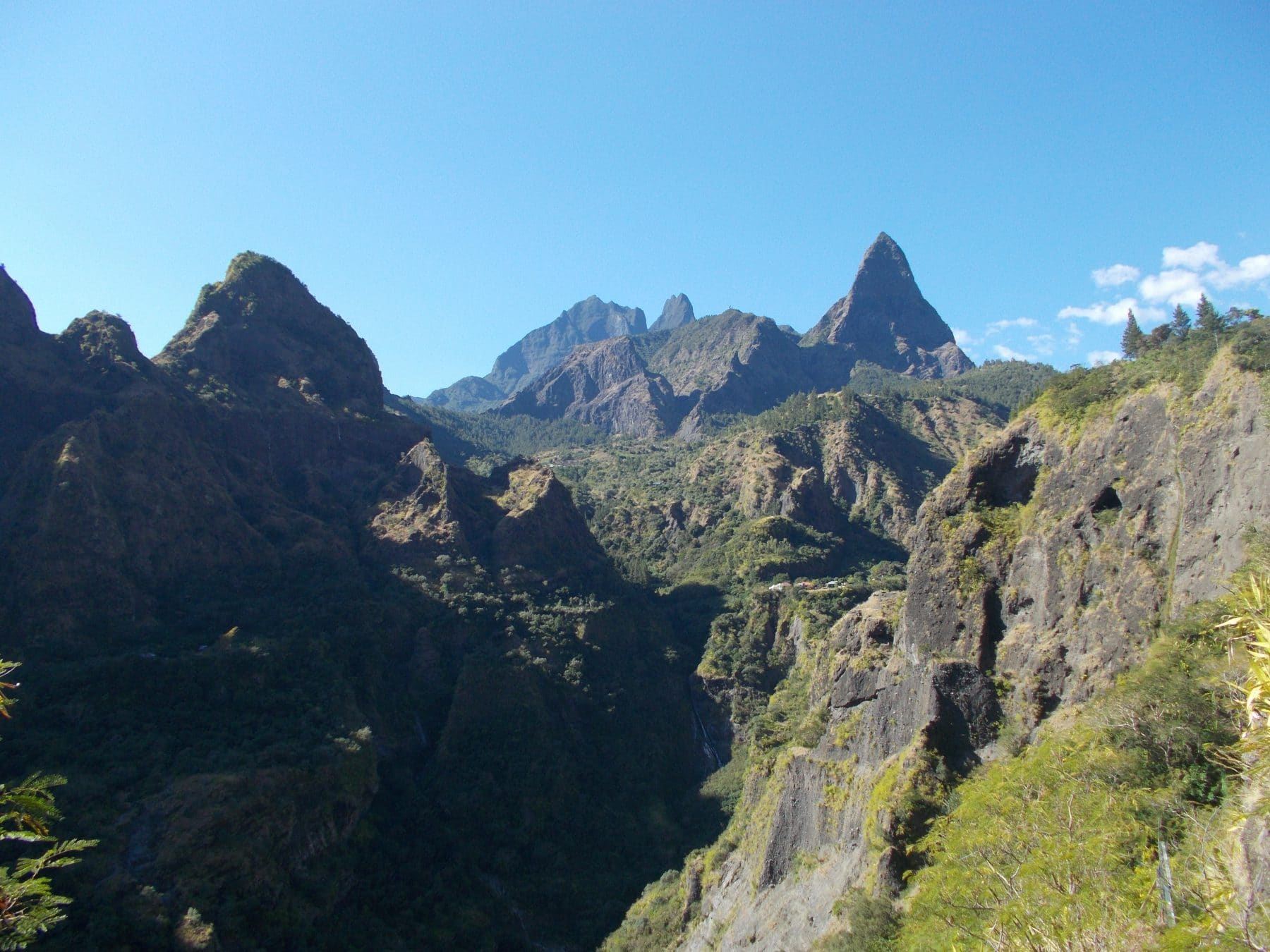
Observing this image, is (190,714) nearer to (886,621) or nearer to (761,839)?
(761,839)

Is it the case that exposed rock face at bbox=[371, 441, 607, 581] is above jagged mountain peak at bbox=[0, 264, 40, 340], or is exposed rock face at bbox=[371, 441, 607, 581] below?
below

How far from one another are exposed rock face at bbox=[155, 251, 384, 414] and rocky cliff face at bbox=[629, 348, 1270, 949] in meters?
87.9

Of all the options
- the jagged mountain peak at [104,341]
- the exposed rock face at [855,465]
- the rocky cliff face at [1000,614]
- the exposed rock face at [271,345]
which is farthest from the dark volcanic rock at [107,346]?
the exposed rock face at [855,465]

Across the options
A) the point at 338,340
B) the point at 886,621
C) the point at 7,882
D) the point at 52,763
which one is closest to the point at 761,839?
the point at 886,621

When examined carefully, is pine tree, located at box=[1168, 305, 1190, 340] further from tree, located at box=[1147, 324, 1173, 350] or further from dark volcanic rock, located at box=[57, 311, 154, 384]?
dark volcanic rock, located at box=[57, 311, 154, 384]

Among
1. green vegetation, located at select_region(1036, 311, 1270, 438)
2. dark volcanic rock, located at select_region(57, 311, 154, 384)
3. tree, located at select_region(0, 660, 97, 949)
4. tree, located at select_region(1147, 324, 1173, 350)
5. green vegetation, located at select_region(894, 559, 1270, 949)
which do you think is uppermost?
dark volcanic rock, located at select_region(57, 311, 154, 384)

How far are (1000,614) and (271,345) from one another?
105091 millimetres

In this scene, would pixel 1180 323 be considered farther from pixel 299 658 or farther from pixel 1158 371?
pixel 299 658

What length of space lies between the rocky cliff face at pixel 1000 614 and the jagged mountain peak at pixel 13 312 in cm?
9160

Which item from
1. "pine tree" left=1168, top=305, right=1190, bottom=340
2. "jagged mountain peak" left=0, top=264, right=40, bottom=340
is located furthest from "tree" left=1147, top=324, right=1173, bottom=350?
"jagged mountain peak" left=0, top=264, right=40, bottom=340

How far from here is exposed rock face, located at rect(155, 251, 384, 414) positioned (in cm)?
9944

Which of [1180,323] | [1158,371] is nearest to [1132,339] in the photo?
[1180,323]

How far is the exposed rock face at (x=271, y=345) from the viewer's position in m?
99.4

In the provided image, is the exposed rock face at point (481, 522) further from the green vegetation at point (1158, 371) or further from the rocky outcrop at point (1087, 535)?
the green vegetation at point (1158, 371)
